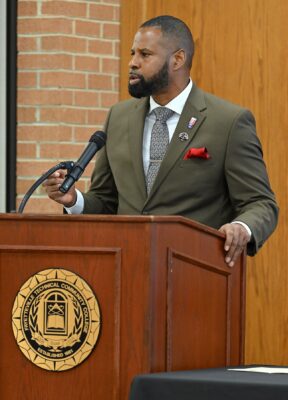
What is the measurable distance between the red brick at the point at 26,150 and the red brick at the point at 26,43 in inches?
19.4

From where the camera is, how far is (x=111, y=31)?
663 cm

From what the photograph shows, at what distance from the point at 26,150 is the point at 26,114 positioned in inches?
7.3

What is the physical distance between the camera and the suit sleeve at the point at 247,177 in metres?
4.36

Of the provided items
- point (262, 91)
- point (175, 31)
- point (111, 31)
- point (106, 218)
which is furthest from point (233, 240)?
point (111, 31)

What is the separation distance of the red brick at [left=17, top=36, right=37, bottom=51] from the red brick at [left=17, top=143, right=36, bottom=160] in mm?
494

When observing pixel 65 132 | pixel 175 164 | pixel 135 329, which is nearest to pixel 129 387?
pixel 135 329

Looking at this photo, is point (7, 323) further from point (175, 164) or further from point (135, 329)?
point (175, 164)

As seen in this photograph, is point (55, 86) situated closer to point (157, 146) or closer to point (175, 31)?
point (175, 31)

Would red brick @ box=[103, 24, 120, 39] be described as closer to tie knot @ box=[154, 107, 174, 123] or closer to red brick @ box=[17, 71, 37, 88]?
red brick @ box=[17, 71, 37, 88]

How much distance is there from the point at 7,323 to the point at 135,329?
1.32 ft

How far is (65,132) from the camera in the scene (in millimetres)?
6438

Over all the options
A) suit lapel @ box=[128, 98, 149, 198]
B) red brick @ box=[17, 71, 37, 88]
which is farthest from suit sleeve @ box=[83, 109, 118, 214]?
red brick @ box=[17, 71, 37, 88]

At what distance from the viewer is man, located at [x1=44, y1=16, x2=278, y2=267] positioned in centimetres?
440

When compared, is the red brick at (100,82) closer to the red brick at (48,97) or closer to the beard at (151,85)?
the red brick at (48,97)
